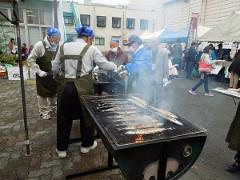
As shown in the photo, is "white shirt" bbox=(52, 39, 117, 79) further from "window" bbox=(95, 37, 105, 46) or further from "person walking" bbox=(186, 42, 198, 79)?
"window" bbox=(95, 37, 105, 46)

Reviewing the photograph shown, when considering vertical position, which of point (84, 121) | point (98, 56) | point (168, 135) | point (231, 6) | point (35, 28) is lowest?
point (84, 121)

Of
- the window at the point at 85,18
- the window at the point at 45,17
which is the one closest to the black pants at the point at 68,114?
the window at the point at 45,17

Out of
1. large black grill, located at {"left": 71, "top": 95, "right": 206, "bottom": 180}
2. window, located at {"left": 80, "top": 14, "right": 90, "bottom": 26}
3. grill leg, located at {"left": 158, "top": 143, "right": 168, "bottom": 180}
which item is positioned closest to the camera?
large black grill, located at {"left": 71, "top": 95, "right": 206, "bottom": 180}

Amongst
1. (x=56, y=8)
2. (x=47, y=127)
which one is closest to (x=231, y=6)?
(x=56, y=8)

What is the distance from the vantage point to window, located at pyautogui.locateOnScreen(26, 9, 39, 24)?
1189 cm

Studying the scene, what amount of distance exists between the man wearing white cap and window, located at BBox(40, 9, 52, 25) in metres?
8.77

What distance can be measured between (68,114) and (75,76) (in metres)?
0.66

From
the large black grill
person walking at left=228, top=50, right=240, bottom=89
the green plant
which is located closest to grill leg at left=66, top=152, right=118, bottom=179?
the large black grill

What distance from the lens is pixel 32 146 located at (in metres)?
3.71

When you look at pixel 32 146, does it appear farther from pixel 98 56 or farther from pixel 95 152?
pixel 98 56

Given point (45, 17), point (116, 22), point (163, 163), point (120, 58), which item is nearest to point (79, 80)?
point (163, 163)

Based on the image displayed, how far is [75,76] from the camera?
A: 3.12 m

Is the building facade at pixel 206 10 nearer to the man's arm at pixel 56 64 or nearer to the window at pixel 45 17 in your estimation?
the window at pixel 45 17

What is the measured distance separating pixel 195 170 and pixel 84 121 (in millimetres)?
1890
